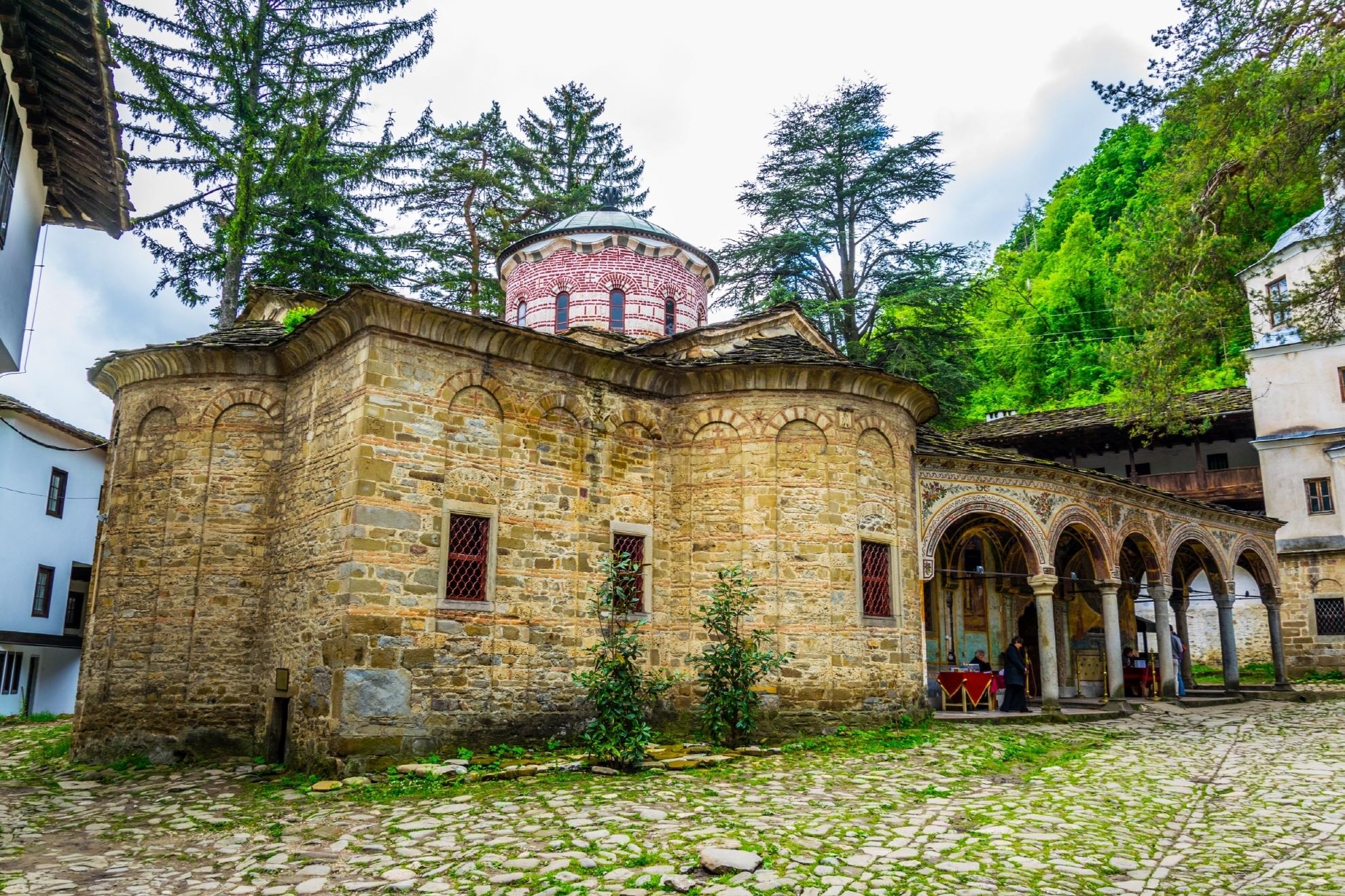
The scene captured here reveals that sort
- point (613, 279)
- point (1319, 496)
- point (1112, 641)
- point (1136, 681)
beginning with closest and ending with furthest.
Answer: point (1112, 641)
point (1136, 681)
point (613, 279)
point (1319, 496)

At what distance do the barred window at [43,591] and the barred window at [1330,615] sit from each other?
102ft

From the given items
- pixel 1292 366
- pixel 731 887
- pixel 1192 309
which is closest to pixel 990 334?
pixel 1292 366

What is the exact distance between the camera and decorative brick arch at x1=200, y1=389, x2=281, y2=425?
1201 centimetres

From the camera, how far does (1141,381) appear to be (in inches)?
427

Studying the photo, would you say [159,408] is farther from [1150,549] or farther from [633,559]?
[1150,549]

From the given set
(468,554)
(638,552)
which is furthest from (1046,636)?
(468,554)

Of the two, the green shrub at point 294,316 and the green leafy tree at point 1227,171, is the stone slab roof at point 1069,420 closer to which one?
the green leafy tree at point 1227,171

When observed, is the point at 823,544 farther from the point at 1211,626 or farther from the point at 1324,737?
the point at 1211,626

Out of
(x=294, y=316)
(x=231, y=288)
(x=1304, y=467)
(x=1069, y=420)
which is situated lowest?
(x=1304, y=467)

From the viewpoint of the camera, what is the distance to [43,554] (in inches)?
867

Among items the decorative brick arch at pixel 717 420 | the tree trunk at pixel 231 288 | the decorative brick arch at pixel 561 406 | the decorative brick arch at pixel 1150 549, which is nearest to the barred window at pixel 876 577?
the decorative brick arch at pixel 717 420

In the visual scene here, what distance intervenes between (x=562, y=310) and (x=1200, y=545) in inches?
540

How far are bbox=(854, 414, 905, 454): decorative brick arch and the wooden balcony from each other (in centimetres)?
1547

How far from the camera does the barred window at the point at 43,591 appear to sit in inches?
861
